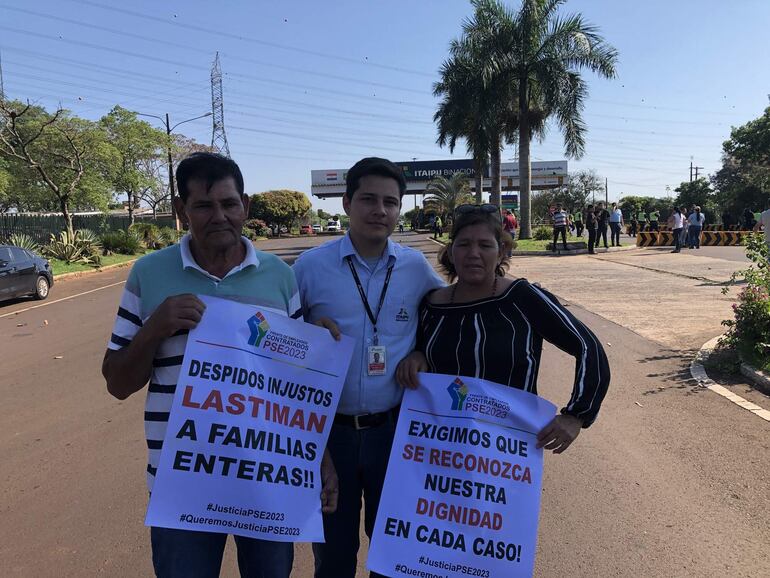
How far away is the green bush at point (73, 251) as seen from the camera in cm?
2209

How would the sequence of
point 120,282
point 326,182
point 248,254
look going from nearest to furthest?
point 248,254 → point 120,282 → point 326,182

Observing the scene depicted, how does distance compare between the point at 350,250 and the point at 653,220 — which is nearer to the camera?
the point at 350,250

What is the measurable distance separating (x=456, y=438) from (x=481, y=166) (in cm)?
2926

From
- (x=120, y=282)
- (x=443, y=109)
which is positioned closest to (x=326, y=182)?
(x=443, y=109)

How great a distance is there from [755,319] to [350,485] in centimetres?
579

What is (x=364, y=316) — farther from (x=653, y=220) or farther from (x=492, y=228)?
(x=653, y=220)

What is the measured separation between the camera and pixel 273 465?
6.03ft

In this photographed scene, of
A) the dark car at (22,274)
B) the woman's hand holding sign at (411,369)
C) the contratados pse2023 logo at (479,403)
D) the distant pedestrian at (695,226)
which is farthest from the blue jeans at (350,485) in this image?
the distant pedestrian at (695,226)

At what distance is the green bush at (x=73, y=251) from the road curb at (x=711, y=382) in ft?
71.9

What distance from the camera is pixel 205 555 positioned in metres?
1.80

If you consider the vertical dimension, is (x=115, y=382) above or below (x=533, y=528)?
above

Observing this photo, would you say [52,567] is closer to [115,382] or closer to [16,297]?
[115,382]

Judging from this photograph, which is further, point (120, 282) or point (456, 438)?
point (120, 282)

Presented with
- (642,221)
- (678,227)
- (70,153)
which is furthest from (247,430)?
(642,221)
